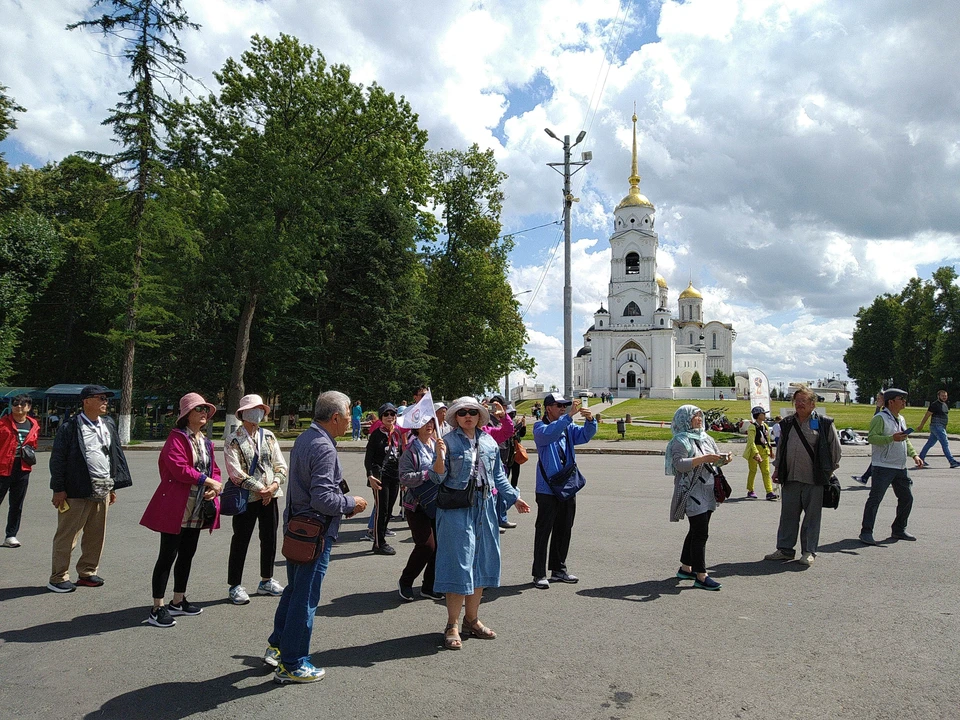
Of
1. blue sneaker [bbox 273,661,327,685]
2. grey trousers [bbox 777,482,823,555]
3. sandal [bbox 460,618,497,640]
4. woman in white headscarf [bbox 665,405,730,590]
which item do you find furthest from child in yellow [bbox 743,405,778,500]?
blue sneaker [bbox 273,661,327,685]

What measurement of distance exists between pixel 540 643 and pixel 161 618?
3008 millimetres

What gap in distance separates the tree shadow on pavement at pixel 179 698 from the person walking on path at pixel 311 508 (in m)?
0.23

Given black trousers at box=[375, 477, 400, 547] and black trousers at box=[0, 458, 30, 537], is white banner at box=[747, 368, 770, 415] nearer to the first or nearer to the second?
black trousers at box=[375, 477, 400, 547]

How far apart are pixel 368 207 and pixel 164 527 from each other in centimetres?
3046

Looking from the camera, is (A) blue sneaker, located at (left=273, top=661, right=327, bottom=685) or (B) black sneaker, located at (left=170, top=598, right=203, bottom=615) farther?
(B) black sneaker, located at (left=170, top=598, right=203, bottom=615)

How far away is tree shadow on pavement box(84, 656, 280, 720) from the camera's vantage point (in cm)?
388

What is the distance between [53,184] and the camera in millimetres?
40969

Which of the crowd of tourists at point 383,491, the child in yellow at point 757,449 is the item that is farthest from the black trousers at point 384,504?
the child in yellow at point 757,449

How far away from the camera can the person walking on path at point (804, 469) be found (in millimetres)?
7285

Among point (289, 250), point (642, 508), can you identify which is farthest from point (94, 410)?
point (289, 250)

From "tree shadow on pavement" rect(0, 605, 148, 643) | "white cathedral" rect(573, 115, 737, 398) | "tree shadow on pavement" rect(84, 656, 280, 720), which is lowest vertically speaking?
"tree shadow on pavement" rect(0, 605, 148, 643)

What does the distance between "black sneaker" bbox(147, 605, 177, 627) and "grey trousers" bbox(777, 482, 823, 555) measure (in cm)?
620

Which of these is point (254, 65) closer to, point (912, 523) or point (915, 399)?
point (912, 523)

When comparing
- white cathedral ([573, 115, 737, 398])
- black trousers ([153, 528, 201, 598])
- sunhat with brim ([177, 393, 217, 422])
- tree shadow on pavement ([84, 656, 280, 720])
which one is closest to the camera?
tree shadow on pavement ([84, 656, 280, 720])
